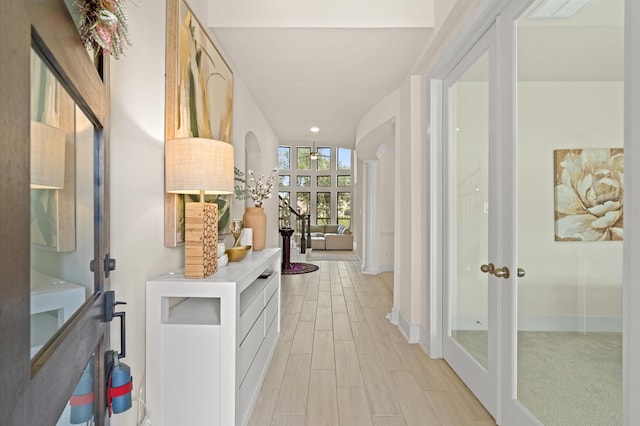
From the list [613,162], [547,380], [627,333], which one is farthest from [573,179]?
[547,380]

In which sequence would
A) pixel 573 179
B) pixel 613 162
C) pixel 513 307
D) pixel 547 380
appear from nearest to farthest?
pixel 613 162 → pixel 573 179 → pixel 547 380 → pixel 513 307

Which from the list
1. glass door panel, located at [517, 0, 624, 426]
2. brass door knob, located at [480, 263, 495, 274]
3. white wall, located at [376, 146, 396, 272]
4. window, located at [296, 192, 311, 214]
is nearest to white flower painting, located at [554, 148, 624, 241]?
glass door panel, located at [517, 0, 624, 426]

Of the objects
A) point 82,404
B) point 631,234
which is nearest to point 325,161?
point 631,234

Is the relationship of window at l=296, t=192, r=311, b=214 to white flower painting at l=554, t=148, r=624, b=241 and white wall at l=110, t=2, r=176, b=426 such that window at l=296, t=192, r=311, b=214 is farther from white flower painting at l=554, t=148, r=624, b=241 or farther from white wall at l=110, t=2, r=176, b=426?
white flower painting at l=554, t=148, r=624, b=241

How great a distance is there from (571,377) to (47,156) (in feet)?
6.38

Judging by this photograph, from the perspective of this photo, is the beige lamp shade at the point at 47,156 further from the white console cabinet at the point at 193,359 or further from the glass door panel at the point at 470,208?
the glass door panel at the point at 470,208

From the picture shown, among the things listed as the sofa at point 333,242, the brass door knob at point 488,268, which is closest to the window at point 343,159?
the sofa at point 333,242

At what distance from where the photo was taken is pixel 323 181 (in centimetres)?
1394

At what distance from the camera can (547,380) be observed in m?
1.62

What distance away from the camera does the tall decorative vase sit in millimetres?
3119

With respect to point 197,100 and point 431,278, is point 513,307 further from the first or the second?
point 197,100

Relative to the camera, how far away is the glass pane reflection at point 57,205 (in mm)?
640

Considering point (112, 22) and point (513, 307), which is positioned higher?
point (112, 22)

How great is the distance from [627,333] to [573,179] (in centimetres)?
65
